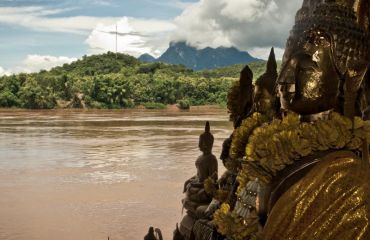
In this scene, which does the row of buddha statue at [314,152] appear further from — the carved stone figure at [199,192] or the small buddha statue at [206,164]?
the small buddha statue at [206,164]

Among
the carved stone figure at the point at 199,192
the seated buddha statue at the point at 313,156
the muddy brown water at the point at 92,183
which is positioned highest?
the seated buddha statue at the point at 313,156

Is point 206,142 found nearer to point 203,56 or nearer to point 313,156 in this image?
point 313,156

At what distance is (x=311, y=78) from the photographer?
7.48ft

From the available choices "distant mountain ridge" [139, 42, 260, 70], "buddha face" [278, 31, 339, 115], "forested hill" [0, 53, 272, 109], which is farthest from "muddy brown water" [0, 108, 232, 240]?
"distant mountain ridge" [139, 42, 260, 70]

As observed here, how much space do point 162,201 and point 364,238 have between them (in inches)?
454

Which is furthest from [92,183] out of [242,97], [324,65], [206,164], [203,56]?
[203,56]

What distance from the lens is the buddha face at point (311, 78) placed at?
229cm

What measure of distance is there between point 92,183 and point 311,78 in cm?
1400

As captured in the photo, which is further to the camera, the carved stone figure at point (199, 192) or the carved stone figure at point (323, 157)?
the carved stone figure at point (199, 192)

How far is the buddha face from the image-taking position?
229cm

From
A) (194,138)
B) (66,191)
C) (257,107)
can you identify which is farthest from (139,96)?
(257,107)

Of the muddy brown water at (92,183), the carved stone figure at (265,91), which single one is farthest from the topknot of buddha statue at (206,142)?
the muddy brown water at (92,183)

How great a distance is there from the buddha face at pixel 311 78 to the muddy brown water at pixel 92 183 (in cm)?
809

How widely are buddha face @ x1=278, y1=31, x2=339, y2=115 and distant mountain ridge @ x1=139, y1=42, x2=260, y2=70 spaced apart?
182 meters
